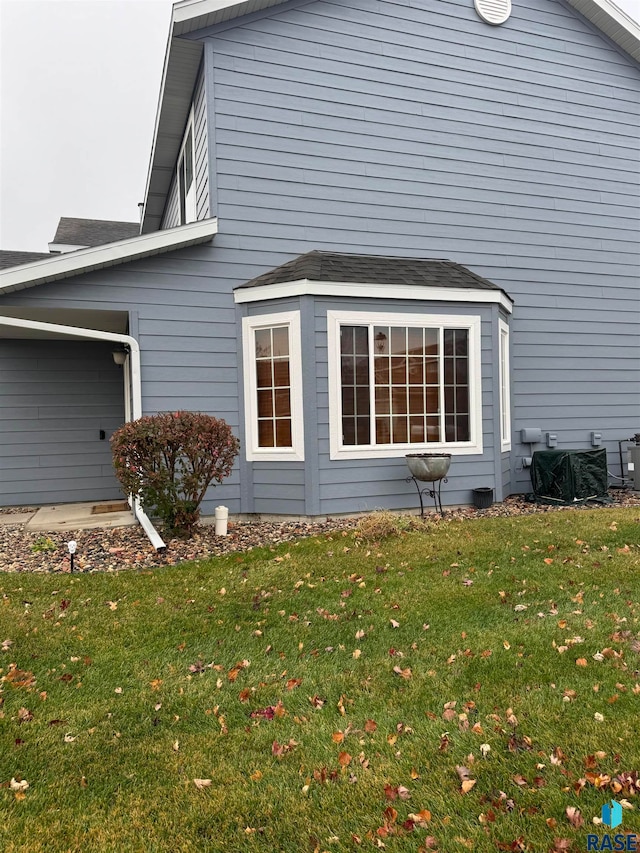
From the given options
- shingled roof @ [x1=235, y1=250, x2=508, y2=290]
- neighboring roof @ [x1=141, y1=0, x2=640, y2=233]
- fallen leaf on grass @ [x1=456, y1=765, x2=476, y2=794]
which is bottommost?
fallen leaf on grass @ [x1=456, y1=765, x2=476, y2=794]

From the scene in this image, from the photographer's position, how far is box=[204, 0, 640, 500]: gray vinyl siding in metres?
7.71

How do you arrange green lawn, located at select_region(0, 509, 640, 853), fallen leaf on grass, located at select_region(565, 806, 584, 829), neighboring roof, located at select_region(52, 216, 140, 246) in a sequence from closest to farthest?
fallen leaf on grass, located at select_region(565, 806, 584, 829), green lawn, located at select_region(0, 509, 640, 853), neighboring roof, located at select_region(52, 216, 140, 246)

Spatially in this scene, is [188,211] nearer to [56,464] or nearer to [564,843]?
[56,464]

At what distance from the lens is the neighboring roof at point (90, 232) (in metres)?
14.7

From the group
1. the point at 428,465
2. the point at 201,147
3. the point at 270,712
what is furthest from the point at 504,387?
the point at 270,712

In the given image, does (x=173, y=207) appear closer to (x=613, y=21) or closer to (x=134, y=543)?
(x=134, y=543)

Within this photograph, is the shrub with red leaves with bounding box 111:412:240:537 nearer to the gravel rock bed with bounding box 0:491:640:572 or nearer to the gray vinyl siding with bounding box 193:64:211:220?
the gravel rock bed with bounding box 0:491:640:572

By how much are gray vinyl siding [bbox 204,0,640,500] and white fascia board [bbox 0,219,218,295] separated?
1.52 ft

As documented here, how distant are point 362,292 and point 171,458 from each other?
307 cm

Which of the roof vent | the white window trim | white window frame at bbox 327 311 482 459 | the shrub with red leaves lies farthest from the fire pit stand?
the roof vent

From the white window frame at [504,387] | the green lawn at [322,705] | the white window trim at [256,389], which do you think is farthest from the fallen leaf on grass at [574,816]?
the white window frame at [504,387]

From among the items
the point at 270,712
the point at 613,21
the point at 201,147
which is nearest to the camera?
the point at 270,712

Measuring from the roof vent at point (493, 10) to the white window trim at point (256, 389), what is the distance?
5.67 metres

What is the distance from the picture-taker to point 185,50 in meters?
7.62
